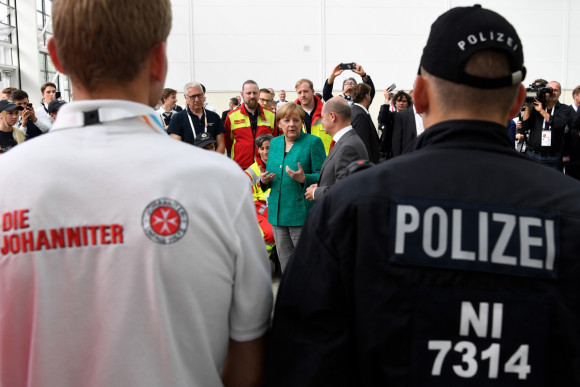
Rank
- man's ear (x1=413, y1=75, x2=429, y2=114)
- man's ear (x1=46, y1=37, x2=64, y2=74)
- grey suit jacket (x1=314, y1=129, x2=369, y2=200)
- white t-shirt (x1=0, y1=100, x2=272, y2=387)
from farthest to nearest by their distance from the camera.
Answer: grey suit jacket (x1=314, y1=129, x2=369, y2=200), man's ear (x1=413, y1=75, x2=429, y2=114), man's ear (x1=46, y1=37, x2=64, y2=74), white t-shirt (x1=0, y1=100, x2=272, y2=387)

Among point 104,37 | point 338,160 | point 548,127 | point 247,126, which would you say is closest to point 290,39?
point 548,127

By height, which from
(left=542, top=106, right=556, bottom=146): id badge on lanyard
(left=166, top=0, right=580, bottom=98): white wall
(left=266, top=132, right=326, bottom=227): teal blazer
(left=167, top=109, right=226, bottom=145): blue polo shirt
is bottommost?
(left=266, top=132, right=326, bottom=227): teal blazer

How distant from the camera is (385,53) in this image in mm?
19469

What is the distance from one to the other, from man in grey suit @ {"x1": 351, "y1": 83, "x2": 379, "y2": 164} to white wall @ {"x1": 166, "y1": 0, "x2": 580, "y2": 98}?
477 inches

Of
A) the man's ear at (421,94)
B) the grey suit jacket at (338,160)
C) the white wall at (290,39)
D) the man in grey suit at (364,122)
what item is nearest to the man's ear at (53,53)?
the man's ear at (421,94)

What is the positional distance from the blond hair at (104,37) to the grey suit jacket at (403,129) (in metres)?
6.04

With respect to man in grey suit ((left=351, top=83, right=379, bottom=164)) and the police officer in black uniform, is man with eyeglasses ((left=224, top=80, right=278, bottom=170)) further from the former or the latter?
the police officer in black uniform

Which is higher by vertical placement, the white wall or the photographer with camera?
the white wall

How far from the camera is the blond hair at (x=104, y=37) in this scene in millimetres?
1215

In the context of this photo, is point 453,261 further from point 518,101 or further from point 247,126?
point 247,126

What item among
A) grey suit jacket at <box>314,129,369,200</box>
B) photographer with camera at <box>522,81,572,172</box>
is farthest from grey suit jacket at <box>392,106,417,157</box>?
photographer with camera at <box>522,81,572,172</box>

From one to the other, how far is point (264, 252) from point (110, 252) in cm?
42

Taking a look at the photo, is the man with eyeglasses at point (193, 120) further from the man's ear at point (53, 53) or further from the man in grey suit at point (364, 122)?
the man's ear at point (53, 53)

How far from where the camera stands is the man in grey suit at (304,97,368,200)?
15.3 feet
